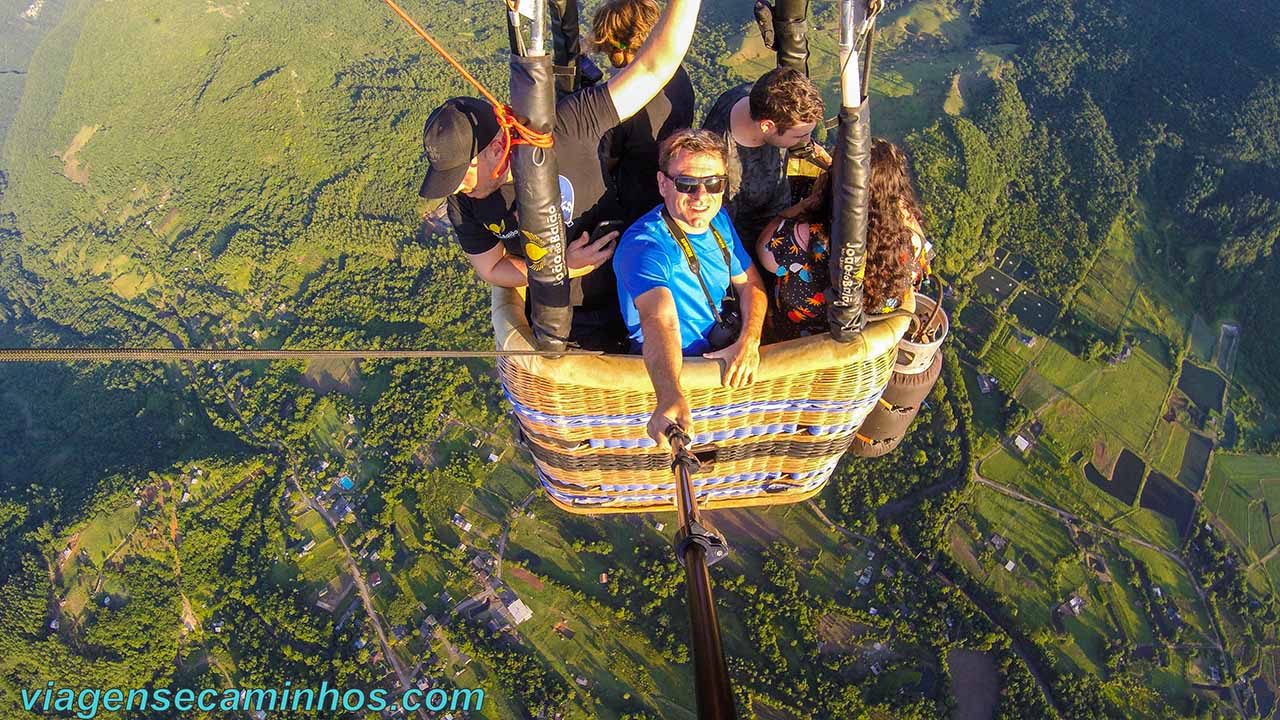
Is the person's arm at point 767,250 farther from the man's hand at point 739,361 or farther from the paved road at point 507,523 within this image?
the paved road at point 507,523

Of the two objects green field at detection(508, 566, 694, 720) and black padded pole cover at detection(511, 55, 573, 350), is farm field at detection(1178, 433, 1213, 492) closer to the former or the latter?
green field at detection(508, 566, 694, 720)

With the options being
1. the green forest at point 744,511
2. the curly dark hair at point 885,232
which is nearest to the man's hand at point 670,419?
the curly dark hair at point 885,232

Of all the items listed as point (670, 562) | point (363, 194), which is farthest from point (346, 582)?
point (363, 194)

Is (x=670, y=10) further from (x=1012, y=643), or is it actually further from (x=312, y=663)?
(x=312, y=663)

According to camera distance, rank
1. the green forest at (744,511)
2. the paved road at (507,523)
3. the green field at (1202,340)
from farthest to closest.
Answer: the green field at (1202,340)
the paved road at (507,523)
the green forest at (744,511)

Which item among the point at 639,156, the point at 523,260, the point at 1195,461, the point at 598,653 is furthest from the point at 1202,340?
the point at 523,260

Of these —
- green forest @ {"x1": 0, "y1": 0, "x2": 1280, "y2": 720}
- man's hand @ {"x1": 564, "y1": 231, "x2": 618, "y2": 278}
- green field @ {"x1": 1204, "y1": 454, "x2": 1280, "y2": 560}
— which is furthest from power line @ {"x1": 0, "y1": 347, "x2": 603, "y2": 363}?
green field @ {"x1": 1204, "y1": 454, "x2": 1280, "y2": 560}

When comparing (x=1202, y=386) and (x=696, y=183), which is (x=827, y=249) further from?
(x=1202, y=386)
